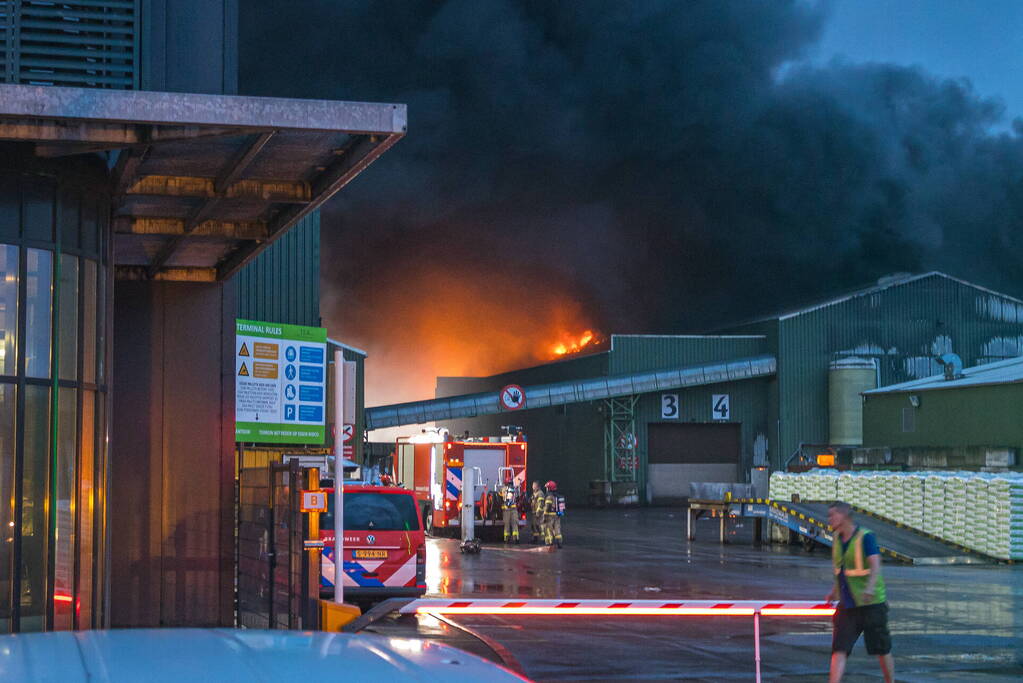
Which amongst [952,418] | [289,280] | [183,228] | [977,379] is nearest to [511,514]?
[289,280]

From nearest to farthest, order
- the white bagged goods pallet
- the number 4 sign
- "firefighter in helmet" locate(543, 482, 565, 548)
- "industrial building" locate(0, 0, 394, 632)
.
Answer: "industrial building" locate(0, 0, 394, 632), the white bagged goods pallet, "firefighter in helmet" locate(543, 482, 565, 548), the number 4 sign

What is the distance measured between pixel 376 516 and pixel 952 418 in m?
31.9

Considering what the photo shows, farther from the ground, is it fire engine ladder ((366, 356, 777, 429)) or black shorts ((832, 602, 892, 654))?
fire engine ladder ((366, 356, 777, 429))

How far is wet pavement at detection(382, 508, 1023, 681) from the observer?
482 inches

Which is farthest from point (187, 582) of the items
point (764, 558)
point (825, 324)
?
point (825, 324)

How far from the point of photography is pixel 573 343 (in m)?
74.8

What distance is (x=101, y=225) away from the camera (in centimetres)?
993

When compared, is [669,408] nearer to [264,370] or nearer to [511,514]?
[511,514]

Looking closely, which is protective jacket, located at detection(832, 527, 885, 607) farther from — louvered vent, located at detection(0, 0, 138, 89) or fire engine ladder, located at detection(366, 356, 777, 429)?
fire engine ladder, located at detection(366, 356, 777, 429)

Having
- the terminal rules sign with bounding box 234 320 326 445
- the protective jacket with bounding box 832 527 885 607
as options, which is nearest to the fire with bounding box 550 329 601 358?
the terminal rules sign with bounding box 234 320 326 445

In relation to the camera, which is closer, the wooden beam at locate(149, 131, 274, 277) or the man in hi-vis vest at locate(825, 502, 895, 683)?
the wooden beam at locate(149, 131, 274, 277)

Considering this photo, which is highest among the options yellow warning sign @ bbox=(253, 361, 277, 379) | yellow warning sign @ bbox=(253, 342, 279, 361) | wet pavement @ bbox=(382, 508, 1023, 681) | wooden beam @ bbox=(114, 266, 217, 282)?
wooden beam @ bbox=(114, 266, 217, 282)

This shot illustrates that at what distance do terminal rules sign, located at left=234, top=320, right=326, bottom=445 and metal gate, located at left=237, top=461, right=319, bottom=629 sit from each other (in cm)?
902

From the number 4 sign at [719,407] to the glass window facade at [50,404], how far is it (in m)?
49.5
